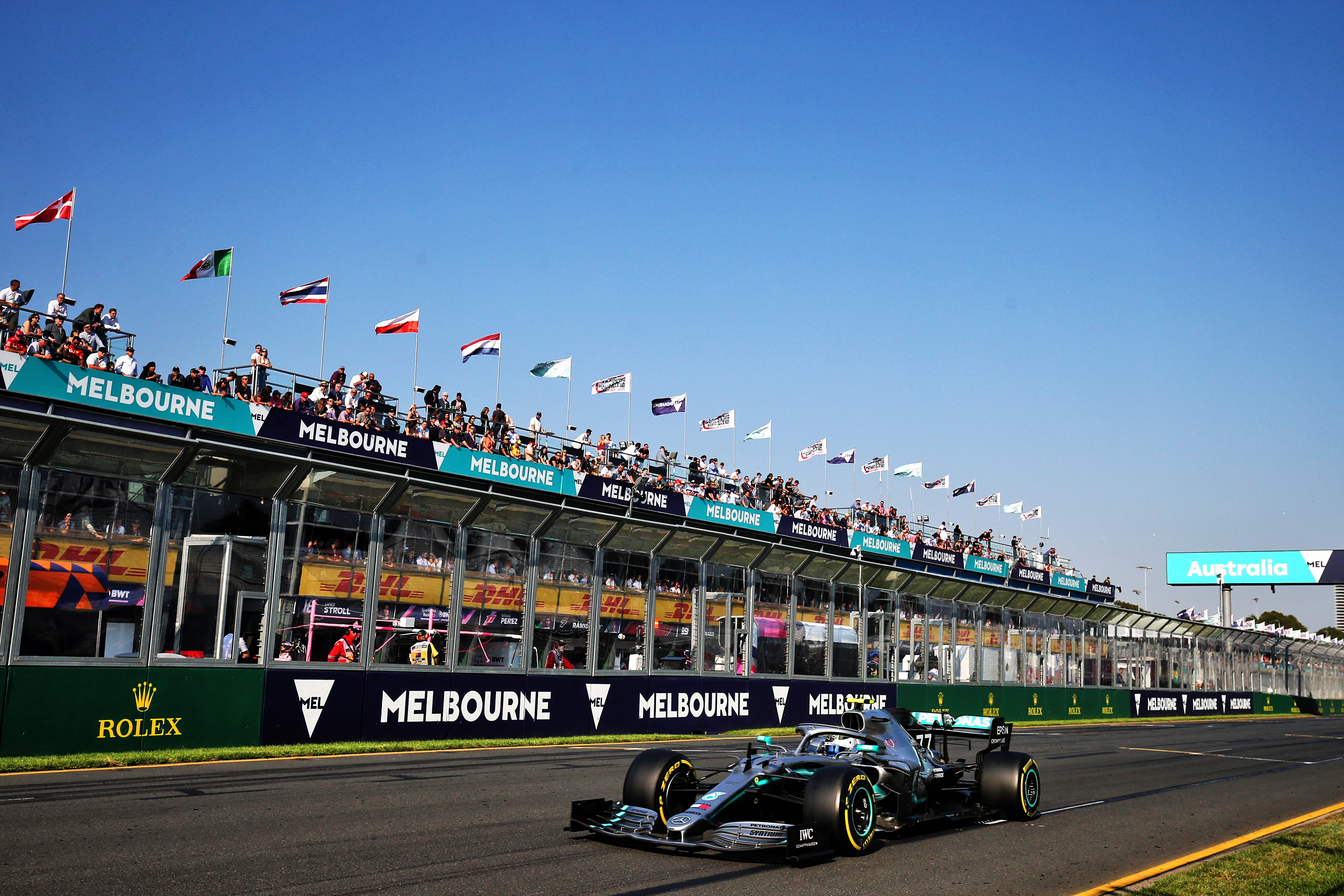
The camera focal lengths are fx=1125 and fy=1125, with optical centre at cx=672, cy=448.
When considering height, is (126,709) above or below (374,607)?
below

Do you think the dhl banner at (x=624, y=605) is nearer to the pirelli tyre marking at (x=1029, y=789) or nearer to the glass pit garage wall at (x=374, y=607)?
the glass pit garage wall at (x=374, y=607)

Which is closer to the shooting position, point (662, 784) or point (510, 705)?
point (662, 784)

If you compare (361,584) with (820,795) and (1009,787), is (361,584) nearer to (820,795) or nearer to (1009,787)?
(1009,787)

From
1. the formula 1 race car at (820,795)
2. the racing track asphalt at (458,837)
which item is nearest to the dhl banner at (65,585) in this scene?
the racing track asphalt at (458,837)

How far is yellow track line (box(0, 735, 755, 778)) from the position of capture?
14.7 m

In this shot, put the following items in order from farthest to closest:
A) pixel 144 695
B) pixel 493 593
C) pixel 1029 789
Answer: pixel 493 593, pixel 144 695, pixel 1029 789

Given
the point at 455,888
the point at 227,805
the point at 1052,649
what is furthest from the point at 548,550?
the point at 1052,649

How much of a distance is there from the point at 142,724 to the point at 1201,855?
15.0 meters

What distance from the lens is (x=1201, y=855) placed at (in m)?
10.8

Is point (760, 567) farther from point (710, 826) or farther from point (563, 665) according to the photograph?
point (710, 826)

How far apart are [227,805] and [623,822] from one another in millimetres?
4526

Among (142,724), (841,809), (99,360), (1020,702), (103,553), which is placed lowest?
(1020,702)

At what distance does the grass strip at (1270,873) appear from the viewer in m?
8.84

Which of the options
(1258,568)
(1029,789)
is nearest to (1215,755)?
(1029,789)
